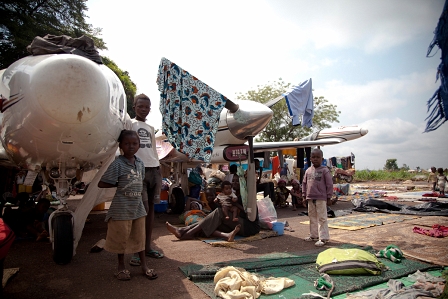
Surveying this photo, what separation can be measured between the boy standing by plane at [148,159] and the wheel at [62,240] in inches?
34.6

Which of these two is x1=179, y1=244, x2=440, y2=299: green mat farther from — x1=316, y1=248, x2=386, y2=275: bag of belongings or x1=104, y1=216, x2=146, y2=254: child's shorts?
x1=104, y1=216, x2=146, y2=254: child's shorts

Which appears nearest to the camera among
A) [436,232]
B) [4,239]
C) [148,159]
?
[4,239]

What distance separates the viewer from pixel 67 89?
2645 mm

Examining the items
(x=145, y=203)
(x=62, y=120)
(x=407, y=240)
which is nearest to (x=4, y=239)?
(x=62, y=120)

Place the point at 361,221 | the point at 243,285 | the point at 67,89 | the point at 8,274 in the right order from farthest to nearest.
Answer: the point at 361,221 < the point at 8,274 < the point at 67,89 < the point at 243,285

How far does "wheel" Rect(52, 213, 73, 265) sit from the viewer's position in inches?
127

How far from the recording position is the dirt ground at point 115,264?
102 inches

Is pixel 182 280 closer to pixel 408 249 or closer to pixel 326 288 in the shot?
pixel 326 288

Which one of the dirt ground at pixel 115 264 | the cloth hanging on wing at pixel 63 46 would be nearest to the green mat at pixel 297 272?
the dirt ground at pixel 115 264

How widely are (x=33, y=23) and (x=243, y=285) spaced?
15.9m

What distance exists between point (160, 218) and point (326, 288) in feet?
17.7

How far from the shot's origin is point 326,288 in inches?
103

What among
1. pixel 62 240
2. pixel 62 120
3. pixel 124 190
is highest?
pixel 62 120

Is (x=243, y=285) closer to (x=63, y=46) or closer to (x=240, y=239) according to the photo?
(x=240, y=239)
